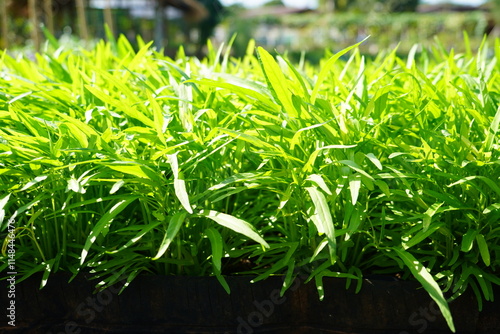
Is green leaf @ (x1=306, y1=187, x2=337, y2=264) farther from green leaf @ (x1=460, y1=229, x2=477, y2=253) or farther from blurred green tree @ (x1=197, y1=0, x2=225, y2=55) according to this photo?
blurred green tree @ (x1=197, y1=0, x2=225, y2=55)

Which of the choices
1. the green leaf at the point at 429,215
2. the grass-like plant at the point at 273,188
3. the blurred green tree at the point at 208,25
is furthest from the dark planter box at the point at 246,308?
the blurred green tree at the point at 208,25

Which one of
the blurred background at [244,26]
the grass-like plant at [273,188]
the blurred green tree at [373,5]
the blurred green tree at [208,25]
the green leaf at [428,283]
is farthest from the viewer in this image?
the blurred green tree at [373,5]

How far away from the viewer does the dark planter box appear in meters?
1.00

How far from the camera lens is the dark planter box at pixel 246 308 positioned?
100 centimetres

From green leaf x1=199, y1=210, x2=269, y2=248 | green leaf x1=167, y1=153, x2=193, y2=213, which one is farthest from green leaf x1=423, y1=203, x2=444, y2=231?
green leaf x1=167, y1=153, x2=193, y2=213

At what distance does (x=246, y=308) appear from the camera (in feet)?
3.36

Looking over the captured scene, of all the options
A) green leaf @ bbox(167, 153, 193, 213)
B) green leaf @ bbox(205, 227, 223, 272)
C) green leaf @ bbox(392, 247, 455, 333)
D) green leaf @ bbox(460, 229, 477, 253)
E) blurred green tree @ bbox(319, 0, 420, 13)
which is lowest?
blurred green tree @ bbox(319, 0, 420, 13)

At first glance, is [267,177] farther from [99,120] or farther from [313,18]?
[313,18]

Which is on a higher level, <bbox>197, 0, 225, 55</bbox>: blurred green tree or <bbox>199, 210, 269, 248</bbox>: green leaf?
<bbox>199, 210, 269, 248</bbox>: green leaf

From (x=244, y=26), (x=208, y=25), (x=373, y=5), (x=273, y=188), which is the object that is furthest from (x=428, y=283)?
(x=373, y=5)

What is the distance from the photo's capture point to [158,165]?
1001 millimetres

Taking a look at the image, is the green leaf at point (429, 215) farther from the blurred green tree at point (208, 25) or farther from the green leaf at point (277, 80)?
the blurred green tree at point (208, 25)

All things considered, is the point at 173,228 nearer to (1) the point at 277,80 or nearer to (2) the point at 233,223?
(2) the point at 233,223

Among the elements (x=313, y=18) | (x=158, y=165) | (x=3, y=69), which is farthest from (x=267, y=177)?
(x=313, y=18)
